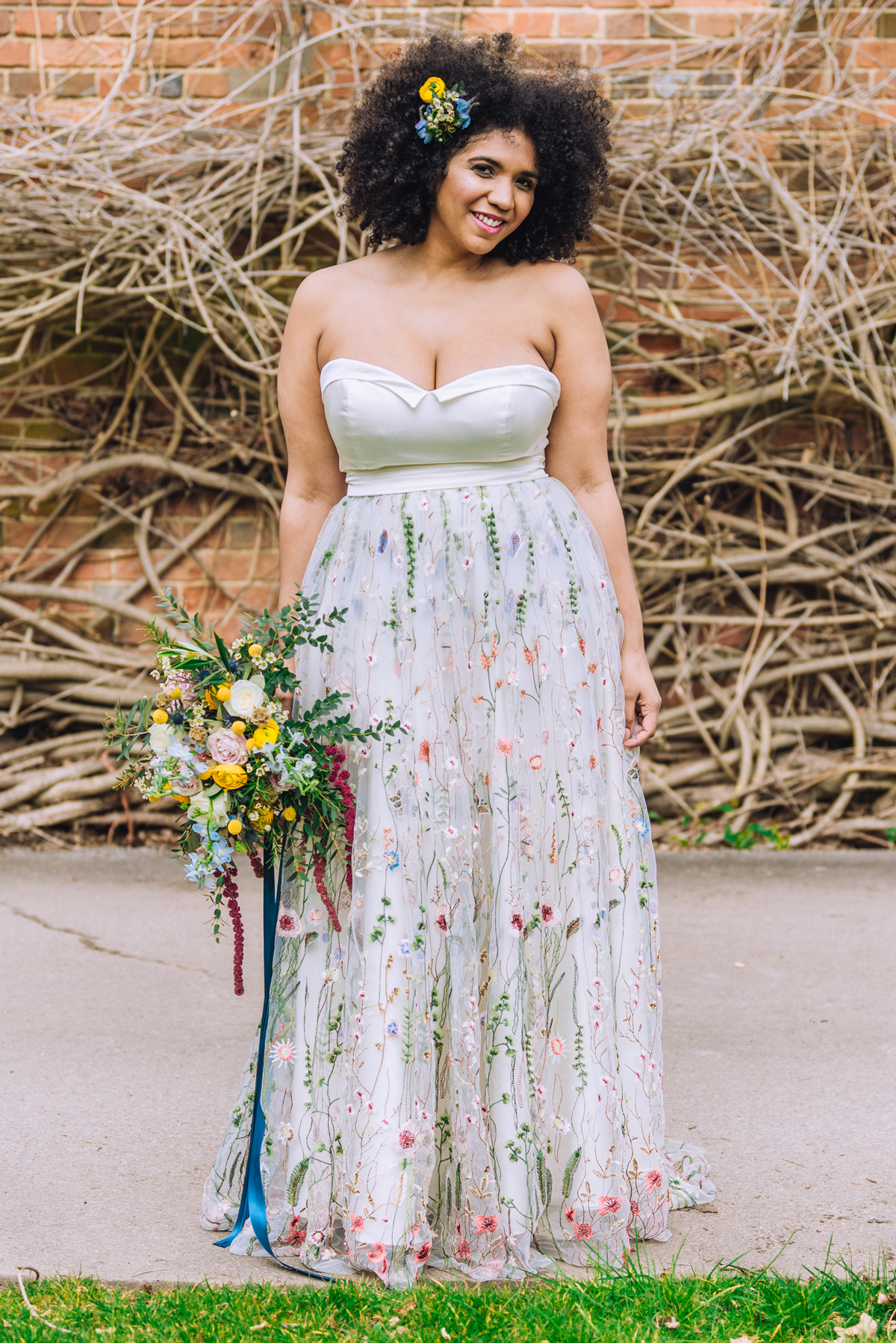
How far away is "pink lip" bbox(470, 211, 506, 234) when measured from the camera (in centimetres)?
223

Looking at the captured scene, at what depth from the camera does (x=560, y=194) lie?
2.34 meters

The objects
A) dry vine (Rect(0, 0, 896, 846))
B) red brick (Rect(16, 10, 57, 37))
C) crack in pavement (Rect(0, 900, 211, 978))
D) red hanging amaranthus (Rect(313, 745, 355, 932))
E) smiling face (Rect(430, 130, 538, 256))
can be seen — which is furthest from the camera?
red brick (Rect(16, 10, 57, 37))

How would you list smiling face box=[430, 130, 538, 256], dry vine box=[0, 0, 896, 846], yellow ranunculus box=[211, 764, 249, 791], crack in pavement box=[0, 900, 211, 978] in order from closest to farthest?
yellow ranunculus box=[211, 764, 249, 791] → smiling face box=[430, 130, 538, 256] → crack in pavement box=[0, 900, 211, 978] → dry vine box=[0, 0, 896, 846]

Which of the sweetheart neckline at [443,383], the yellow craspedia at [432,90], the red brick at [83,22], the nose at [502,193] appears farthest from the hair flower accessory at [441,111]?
the red brick at [83,22]

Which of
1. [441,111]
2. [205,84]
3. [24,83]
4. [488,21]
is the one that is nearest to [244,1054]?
[441,111]

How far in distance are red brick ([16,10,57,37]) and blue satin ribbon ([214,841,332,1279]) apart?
3855mm

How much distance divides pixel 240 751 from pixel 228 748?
0.02 metres

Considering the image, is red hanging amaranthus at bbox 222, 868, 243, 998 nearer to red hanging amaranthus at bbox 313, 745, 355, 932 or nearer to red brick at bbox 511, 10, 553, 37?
red hanging amaranthus at bbox 313, 745, 355, 932

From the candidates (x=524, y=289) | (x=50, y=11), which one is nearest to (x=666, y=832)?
(x=524, y=289)

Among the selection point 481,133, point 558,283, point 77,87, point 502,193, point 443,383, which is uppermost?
point 77,87

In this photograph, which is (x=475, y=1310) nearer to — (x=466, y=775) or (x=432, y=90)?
(x=466, y=775)

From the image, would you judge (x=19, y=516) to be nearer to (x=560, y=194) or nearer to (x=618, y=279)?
(x=618, y=279)

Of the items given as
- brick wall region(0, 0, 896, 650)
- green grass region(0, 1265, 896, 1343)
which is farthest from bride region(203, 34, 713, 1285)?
brick wall region(0, 0, 896, 650)

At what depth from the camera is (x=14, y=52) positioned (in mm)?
4695
